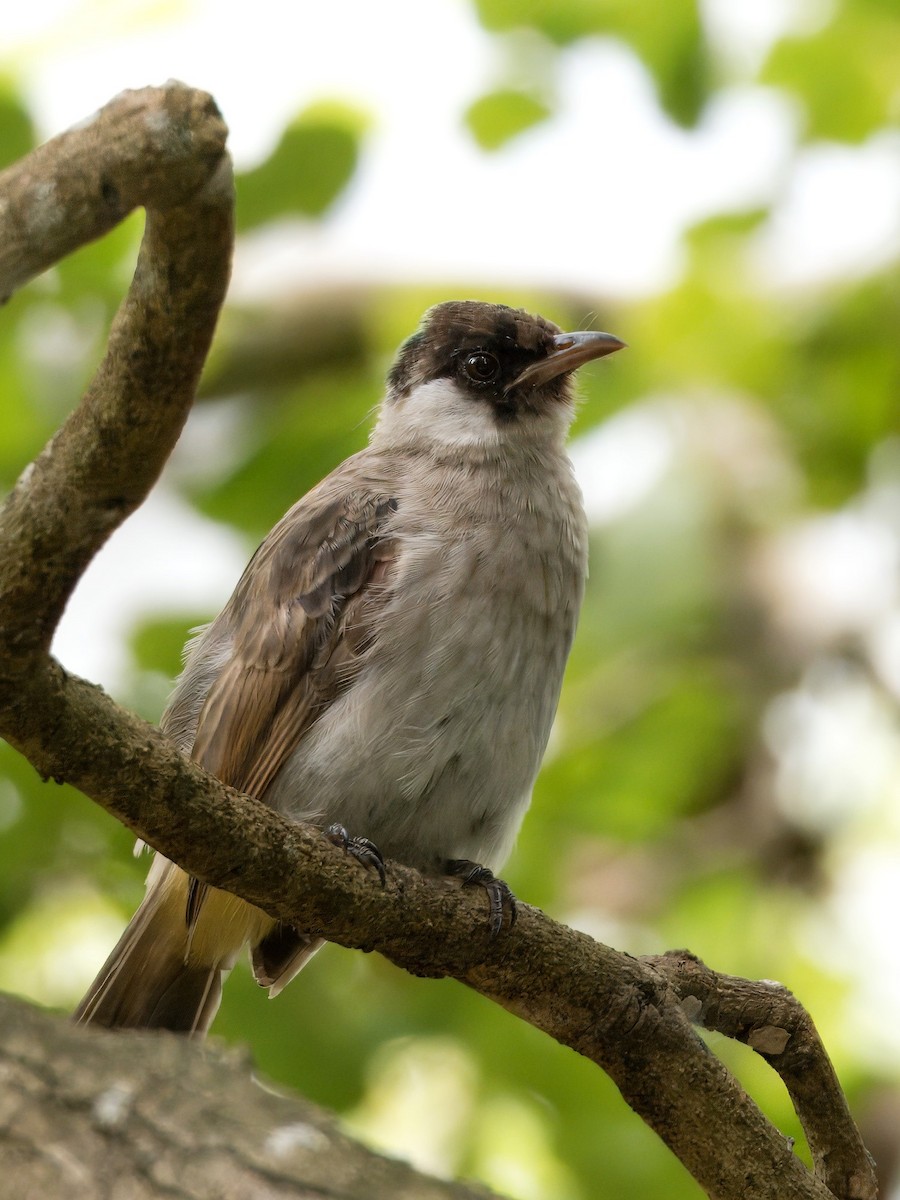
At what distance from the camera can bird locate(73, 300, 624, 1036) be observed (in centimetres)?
392

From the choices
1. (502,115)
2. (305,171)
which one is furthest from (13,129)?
(502,115)

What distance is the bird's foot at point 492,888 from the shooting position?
10.6ft

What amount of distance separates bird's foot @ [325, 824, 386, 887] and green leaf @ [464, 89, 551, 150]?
3204 millimetres

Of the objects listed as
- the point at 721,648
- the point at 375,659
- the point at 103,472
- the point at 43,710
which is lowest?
the point at 43,710

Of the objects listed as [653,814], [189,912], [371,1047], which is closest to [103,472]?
[189,912]

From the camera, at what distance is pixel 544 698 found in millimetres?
4164

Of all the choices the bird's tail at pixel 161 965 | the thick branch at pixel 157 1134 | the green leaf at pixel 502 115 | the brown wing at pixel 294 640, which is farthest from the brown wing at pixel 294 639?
the green leaf at pixel 502 115

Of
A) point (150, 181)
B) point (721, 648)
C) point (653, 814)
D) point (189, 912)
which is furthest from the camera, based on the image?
point (721, 648)

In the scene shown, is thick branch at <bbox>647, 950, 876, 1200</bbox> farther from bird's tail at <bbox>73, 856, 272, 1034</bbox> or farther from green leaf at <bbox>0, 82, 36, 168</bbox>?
green leaf at <bbox>0, 82, 36, 168</bbox>

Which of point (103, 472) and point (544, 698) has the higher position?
point (544, 698)

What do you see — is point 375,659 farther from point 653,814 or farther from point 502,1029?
point 653,814

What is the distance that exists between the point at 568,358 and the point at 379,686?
150 cm

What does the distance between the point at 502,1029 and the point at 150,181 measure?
155 inches

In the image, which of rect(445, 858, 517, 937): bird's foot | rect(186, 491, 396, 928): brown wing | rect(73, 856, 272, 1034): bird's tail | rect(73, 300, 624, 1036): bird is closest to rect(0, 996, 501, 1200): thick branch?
rect(445, 858, 517, 937): bird's foot
